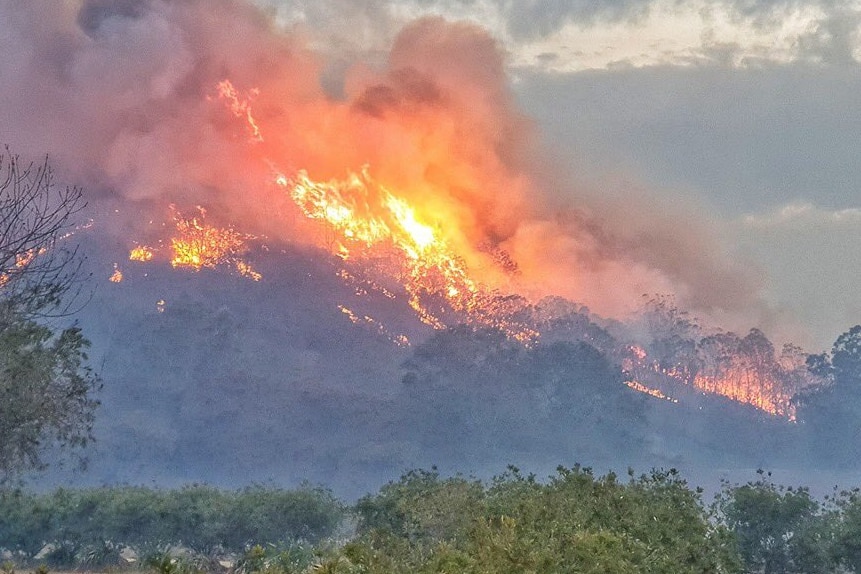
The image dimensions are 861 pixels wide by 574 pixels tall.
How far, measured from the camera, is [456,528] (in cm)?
3316

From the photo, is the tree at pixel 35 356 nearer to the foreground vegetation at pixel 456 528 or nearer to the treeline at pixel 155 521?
the foreground vegetation at pixel 456 528

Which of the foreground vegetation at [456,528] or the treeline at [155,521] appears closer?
the foreground vegetation at [456,528]

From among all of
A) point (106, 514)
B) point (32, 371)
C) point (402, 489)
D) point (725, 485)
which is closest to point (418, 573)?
point (32, 371)

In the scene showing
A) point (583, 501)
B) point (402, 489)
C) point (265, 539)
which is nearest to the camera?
point (583, 501)

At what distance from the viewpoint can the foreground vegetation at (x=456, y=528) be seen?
61.7 ft

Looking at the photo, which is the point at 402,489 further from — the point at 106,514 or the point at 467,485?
the point at 106,514

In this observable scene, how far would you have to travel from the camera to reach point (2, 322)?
30.8m

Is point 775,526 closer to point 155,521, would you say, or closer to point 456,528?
point 456,528

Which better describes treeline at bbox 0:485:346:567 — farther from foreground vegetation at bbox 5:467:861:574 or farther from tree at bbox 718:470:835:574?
tree at bbox 718:470:835:574

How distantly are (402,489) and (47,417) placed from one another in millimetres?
17568

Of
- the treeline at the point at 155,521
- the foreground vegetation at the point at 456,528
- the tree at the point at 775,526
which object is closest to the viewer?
the foreground vegetation at the point at 456,528

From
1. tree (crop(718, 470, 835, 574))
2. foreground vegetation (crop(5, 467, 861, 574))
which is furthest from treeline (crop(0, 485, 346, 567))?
tree (crop(718, 470, 835, 574))

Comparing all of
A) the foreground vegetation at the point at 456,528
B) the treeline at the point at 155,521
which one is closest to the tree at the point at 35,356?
the foreground vegetation at the point at 456,528

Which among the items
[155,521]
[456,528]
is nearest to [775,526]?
[456,528]
